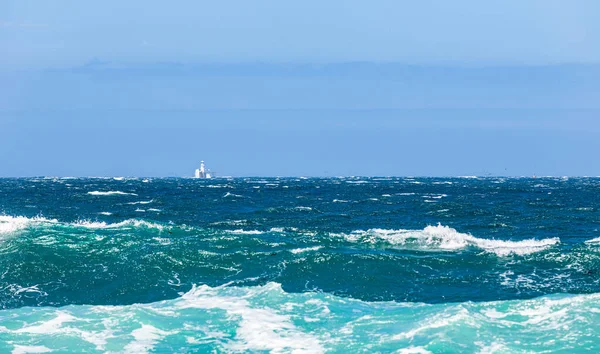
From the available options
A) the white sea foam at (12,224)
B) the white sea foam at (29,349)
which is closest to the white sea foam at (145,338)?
the white sea foam at (29,349)

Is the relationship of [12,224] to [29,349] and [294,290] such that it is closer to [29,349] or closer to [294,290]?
[294,290]

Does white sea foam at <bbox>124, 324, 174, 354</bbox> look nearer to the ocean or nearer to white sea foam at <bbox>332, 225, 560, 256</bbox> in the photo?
the ocean

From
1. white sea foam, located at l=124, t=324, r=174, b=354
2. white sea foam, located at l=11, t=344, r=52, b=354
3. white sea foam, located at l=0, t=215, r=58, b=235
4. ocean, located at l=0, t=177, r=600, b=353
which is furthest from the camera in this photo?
white sea foam, located at l=0, t=215, r=58, b=235

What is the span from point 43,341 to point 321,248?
606 inches

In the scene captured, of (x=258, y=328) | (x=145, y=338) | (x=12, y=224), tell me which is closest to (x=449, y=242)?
(x=258, y=328)

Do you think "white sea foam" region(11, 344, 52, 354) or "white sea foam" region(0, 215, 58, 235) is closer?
"white sea foam" region(11, 344, 52, 354)

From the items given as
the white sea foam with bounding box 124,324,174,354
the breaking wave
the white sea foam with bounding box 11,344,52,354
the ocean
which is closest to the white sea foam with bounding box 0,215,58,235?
the ocean

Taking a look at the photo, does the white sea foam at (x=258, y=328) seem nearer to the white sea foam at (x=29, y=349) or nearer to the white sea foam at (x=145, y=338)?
the white sea foam at (x=145, y=338)

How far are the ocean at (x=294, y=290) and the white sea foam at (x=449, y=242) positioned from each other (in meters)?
0.09

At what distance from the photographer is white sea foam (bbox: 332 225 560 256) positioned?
31.1 meters

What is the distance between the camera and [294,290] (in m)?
23.2

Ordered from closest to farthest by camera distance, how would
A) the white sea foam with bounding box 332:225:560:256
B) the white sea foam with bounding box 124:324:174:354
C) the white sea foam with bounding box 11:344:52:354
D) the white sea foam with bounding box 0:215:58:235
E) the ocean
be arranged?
the white sea foam with bounding box 11:344:52:354 → the white sea foam with bounding box 124:324:174:354 → the ocean → the white sea foam with bounding box 332:225:560:256 → the white sea foam with bounding box 0:215:58:235

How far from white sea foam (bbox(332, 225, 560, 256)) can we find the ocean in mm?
94

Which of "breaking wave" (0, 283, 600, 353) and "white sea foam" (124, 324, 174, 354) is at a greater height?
"breaking wave" (0, 283, 600, 353)
